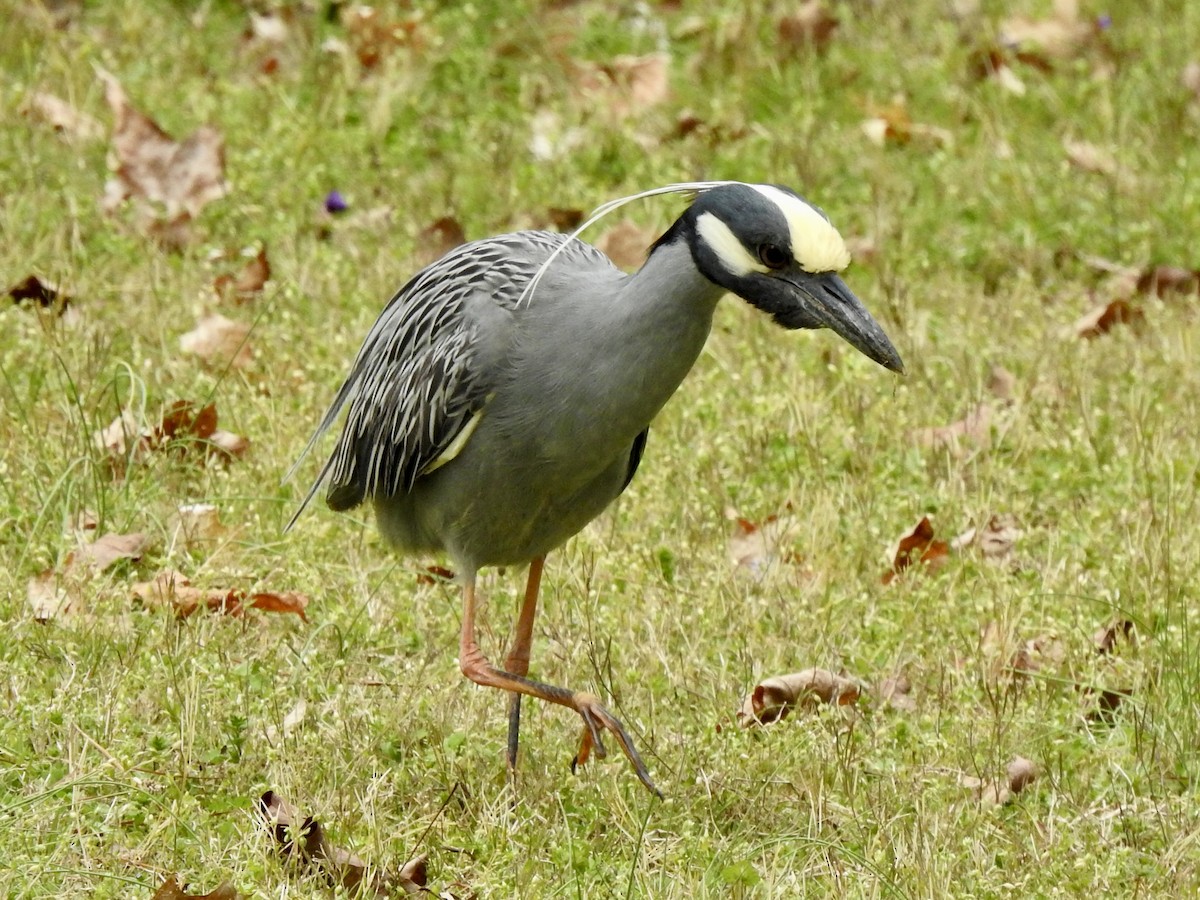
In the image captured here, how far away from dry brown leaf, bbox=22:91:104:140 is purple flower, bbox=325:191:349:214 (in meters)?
0.97

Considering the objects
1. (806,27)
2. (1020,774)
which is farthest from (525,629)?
(806,27)

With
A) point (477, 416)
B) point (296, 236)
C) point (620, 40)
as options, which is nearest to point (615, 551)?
point (477, 416)

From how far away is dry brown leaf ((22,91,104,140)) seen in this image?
736 cm

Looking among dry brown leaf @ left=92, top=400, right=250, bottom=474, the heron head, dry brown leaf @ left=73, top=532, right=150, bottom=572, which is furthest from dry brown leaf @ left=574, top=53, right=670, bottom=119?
the heron head

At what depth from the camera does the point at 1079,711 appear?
4.64m

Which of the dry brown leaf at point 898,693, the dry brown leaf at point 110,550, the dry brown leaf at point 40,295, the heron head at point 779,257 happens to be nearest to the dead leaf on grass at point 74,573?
the dry brown leaf at point 110,550

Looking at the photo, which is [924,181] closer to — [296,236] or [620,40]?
[620,40]

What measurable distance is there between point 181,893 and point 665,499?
2.36 m

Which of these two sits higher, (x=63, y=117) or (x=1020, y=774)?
(x=63, y=117)

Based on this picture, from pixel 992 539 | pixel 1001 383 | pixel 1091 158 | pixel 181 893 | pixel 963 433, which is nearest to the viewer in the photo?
pixel 181 893

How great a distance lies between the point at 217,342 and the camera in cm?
621

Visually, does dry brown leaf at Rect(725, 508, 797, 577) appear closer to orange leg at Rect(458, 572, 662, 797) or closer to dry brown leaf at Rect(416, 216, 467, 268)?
orange leg at Rect(458, 572, 662, 797)

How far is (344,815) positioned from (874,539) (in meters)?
2.01

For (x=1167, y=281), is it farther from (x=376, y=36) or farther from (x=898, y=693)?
(x=376, y=36)
